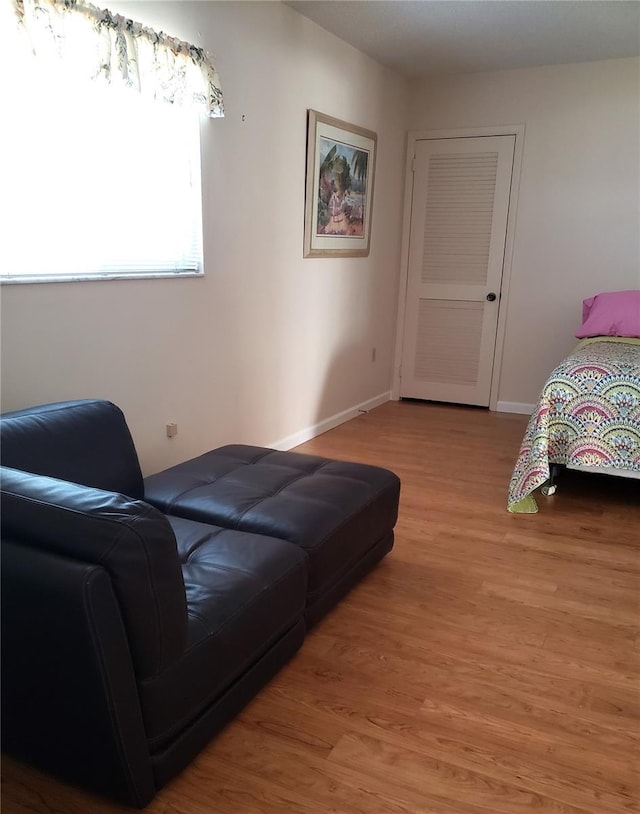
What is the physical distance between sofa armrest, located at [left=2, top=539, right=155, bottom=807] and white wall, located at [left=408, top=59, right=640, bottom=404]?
173 inches

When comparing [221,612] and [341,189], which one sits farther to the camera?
[341,189]

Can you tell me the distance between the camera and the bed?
3.07 m

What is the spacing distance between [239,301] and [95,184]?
1095 mm

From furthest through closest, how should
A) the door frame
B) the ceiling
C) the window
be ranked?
the door frame
the ceiling
the window

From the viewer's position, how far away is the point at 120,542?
1.20 m

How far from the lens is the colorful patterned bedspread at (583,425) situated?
3.07 m

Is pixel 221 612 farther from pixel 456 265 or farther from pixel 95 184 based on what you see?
pixel 456 265

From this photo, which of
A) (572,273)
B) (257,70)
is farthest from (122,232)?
(572,273)

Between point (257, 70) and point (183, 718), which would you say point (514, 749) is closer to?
point (183, 718)

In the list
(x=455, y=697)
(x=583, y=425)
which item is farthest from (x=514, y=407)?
(x=455, y=697)

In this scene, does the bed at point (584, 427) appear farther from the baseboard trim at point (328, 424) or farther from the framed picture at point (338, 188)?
the framed picture at point (338, 188)

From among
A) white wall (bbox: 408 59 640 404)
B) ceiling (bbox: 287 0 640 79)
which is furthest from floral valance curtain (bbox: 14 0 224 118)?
white wall (bbox: 408 59 640 404)

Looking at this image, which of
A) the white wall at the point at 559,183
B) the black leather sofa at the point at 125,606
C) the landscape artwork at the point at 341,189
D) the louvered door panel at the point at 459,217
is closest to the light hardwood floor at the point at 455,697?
the black leather sofa at the point at 125,606

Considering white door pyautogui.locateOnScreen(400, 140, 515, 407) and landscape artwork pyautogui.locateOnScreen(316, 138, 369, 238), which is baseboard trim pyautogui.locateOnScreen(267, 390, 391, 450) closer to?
white door pyautogui.locateOnScreen(400, 140, 515, 407)
